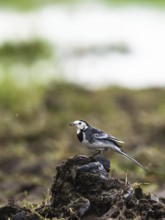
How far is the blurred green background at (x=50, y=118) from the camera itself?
1322 cm

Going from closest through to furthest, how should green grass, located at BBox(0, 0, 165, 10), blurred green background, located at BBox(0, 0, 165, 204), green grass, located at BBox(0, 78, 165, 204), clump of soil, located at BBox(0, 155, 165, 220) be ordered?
clump of soil, located at BBox(0, 155, 165, 220) < blurred green background, located at BBox(0, 0, 165, 204) < green grass, located at BBox(0, 78, 165, 204) < green grass, located at BBox(0, 0, 165, 10)

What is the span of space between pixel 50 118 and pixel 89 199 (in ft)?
39.5

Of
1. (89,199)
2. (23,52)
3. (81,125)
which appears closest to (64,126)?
(23,52)

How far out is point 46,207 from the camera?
313 inches

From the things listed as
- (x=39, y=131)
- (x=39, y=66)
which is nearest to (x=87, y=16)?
(x=39, y=66)

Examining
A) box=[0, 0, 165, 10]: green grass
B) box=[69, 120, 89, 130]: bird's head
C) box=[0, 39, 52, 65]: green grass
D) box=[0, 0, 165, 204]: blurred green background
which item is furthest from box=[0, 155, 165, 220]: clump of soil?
box=[0, 0, 165, 10]: green grass

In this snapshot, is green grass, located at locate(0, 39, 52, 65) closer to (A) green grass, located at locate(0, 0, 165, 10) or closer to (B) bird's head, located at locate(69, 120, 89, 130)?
(A) green grass, located at locate(0, 0, 165, 10)

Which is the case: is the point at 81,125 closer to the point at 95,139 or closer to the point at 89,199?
the point at 95,139

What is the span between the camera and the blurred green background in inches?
520

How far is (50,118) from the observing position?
65.1 ft

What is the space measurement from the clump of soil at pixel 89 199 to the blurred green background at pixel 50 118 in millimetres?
1814

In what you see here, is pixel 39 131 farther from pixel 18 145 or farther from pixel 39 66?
pixel 39 66

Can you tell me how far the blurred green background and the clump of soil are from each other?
181 cm

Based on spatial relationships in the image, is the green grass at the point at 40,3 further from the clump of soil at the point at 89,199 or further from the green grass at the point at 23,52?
the clump of soil at the point at 89,199
